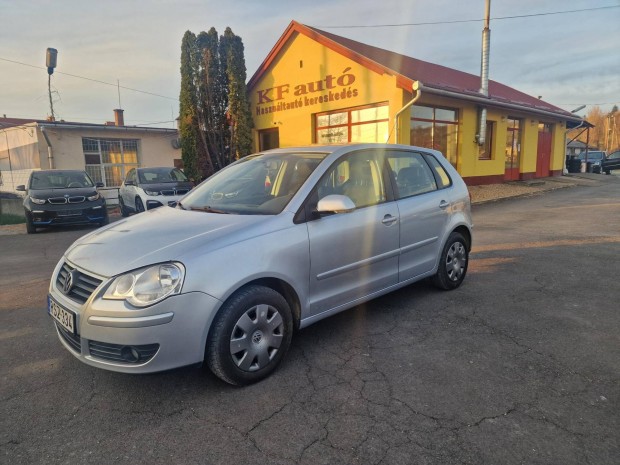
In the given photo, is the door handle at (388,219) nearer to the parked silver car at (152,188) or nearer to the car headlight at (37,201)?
the parked silver car at (152,188)

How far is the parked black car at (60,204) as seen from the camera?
9.95m

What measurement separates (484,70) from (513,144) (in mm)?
4251

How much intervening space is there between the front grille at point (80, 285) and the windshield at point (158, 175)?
370 inches

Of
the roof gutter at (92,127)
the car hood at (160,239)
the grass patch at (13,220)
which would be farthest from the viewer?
the roof gutter at (92,127)

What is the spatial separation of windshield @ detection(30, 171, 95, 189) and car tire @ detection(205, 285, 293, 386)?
33.4 feet

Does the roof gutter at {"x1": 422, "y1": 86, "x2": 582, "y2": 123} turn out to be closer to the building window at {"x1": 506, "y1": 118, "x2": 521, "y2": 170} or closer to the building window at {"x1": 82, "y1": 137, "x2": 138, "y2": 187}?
the building window at {"x1": 506, "y1": 118, "x2": 521, "y2": 170}

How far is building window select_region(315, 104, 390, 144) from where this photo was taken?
1375 cm

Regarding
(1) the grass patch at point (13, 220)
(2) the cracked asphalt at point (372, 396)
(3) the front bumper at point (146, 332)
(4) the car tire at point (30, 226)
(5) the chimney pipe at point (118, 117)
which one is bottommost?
(2) the cracked asphalt at point (372, 396)

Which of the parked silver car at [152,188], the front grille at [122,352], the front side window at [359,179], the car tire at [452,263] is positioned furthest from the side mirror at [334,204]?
the parked silver car at [152,188]

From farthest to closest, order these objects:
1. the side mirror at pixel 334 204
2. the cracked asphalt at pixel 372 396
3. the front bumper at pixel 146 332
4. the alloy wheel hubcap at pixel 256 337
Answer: the side mirror at pixel 334 204, the alloy wheel hubcap at pixel 256 337, the front bumper at pixel 146 332, the cracked asphalt at pixel 372 396

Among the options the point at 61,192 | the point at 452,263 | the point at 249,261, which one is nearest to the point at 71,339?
the point at 249,261

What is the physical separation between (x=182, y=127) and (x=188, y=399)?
617 inches

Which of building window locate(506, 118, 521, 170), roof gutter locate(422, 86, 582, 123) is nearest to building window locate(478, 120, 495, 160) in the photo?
roof gutter locate(422, 86, 582, 123)

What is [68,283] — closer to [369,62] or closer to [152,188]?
[152,188]
